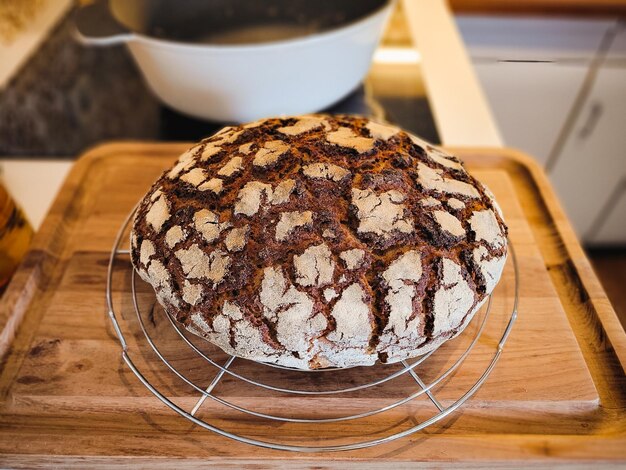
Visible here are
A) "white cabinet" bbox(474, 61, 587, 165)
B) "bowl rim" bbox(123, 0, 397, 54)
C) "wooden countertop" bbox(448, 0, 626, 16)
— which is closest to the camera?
"bowl rim" bbox(123, 0, 397, 54)

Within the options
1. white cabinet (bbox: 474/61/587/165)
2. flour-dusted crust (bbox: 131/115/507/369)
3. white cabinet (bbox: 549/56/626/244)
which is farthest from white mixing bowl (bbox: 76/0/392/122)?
white cabinet (bbox: 549/56/626/244)

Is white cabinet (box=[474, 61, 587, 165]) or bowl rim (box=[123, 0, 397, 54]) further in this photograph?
white cabinet (box=[474, 61, 587, 165])

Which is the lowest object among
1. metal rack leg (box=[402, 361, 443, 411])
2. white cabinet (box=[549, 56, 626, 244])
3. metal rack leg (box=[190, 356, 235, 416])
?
white cabinet (box=[549, 56, 626, 244])

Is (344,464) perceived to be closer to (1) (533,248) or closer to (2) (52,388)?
(2) (52,388)

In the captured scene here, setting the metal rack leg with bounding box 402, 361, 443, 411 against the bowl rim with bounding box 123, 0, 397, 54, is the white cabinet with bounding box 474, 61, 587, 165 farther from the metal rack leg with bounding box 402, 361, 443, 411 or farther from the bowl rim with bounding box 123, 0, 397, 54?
the metal rack leg with bounding box 402, 361, 443, 411

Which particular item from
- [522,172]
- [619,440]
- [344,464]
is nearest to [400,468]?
[344,464]

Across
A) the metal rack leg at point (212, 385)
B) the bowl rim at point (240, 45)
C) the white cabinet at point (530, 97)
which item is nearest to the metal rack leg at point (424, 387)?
the metal rack leg at point (212, 385)
